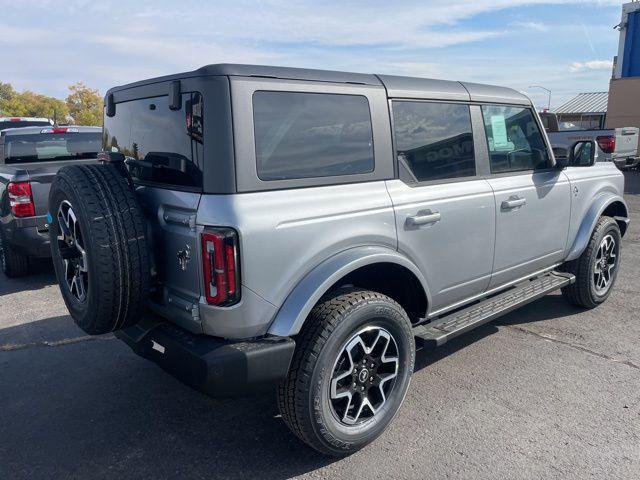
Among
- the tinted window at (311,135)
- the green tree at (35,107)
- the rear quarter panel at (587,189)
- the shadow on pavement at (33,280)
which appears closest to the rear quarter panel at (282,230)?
the tinted window at (311,135)

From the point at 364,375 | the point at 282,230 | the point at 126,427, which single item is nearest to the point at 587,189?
the point at 364,375

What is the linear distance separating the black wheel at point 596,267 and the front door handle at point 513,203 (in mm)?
1275

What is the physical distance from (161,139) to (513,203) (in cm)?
245

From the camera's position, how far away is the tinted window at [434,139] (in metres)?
3.25

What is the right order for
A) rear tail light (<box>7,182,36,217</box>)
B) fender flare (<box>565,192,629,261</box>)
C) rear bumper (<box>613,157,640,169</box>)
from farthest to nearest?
rear bumper (<box>613,157,640,169</box>)
rear tail light (<box>7,182,36,217</box>)
fender flare (<box>565,192,629,261</box>)

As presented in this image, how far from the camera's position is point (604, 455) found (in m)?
2.87

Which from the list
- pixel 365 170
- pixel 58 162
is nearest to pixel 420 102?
pixel 365 170

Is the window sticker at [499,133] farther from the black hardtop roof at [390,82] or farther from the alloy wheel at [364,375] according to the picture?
the alloy wheel at [364,375]

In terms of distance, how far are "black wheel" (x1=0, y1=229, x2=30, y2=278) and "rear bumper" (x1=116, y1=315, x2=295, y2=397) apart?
14.5 ft

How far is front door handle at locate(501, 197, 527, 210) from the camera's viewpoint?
379cm

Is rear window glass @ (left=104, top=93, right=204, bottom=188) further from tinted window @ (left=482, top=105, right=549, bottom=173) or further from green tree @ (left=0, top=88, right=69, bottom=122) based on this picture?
green tree @ (left=0, top=88, right=69, bottom=122)

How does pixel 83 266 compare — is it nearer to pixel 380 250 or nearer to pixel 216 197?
pixel 216 197

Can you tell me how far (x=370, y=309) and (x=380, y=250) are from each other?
33cm

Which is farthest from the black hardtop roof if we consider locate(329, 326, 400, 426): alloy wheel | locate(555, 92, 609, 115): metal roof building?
locate(555, 92, 609, 115): metal roof building
